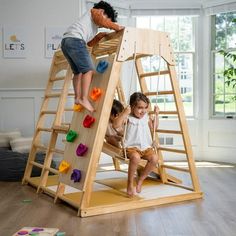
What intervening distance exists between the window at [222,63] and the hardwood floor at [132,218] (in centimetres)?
231

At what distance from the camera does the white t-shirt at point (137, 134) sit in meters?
3.46

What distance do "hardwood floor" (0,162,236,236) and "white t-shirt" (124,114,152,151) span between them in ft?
1.99

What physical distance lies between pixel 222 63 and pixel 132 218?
11.7ft

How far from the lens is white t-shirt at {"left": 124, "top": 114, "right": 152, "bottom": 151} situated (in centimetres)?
346

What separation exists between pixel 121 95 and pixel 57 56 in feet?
2.77

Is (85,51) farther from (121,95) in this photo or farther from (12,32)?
(12,32)

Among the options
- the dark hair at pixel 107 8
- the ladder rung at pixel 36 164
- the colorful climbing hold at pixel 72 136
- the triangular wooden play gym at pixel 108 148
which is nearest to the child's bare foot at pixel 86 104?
the triangular wooden play gym at pixel 108 148

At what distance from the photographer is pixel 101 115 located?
3.03 m

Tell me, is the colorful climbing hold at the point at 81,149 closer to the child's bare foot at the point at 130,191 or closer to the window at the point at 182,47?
the child's bare foot at the point at 130,191

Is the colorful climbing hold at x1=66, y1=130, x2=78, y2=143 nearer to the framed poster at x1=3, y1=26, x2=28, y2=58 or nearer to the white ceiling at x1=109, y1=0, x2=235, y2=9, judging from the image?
the framed poster at x1=3, y1=26, x2=28, y2=58

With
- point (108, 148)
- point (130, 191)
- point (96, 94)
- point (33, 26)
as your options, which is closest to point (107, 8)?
point (96, 94)

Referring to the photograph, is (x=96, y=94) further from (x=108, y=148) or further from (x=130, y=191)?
(x=130, y=191)

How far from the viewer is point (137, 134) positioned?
11.4 feet

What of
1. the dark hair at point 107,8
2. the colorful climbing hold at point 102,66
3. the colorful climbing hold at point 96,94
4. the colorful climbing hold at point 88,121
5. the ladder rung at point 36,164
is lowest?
the ladder rung at point 36,164
